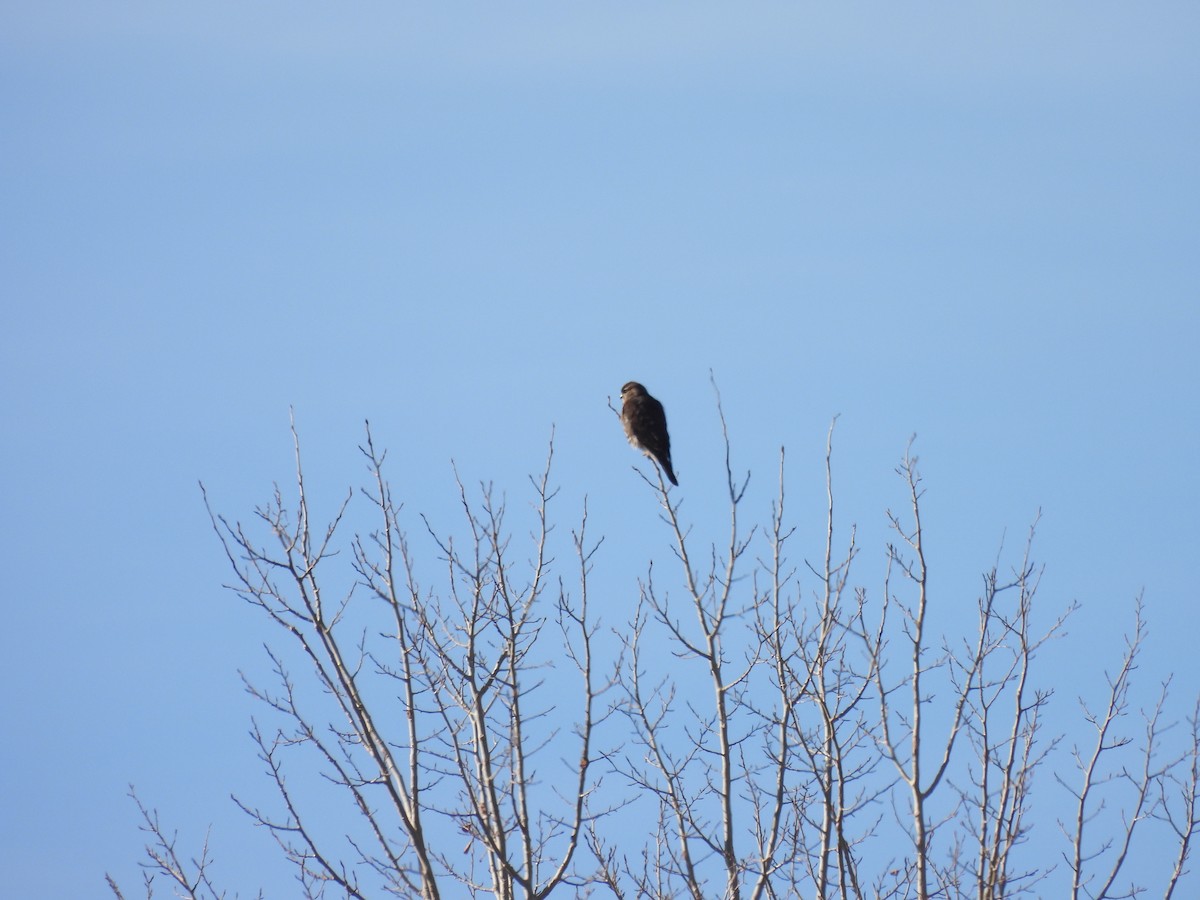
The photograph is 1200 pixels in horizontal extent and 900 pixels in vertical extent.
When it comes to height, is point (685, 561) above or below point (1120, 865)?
above

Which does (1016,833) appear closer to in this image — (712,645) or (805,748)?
(805,748)

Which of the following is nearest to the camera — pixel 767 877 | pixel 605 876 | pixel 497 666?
pixel 767 877

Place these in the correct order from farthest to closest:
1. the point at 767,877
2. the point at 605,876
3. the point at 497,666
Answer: the point at 605,876 → the point at 497,666 → the point at 767,877

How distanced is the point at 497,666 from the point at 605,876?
4.30ft

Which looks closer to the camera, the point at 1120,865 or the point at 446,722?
the point at 446,722

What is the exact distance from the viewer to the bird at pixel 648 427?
1305 cm

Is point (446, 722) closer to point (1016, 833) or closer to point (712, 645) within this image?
point (712, 645)

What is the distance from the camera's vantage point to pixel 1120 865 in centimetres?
696

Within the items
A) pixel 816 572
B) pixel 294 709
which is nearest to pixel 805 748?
pixel 816 572

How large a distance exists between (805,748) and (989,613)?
55.8 inches

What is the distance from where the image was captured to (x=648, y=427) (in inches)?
516

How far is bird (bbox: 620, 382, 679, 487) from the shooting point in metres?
13.0

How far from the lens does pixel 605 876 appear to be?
7.22 metres

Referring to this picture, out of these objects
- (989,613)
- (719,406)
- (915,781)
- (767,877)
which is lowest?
(767,877)
